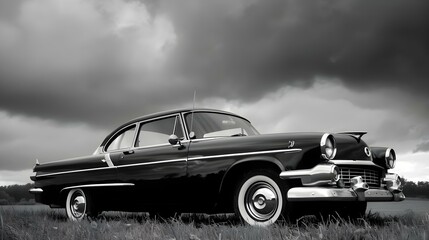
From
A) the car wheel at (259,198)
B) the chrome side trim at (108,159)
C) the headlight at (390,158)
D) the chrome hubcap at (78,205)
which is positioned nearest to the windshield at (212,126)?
the car wheel at (259,198)

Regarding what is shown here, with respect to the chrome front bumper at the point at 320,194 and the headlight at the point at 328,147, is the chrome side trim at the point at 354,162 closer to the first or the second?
the headlight at the point at 328,147

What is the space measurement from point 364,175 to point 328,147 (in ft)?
2.35

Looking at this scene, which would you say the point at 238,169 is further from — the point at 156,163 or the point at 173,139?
the point at 156,163

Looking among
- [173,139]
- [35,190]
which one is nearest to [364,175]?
[173,139]

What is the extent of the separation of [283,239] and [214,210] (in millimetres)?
1712

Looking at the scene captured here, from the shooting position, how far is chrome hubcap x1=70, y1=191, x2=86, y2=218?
6.82m

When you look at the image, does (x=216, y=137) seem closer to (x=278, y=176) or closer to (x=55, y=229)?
(x=278, y=176)

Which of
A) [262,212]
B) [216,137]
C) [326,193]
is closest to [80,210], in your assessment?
[216,137]

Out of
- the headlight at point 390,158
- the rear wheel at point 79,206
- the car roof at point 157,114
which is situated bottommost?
the rear wheel at point 79,206

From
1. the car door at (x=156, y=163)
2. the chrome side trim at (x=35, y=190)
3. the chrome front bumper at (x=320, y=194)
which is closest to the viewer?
the chrome front bumper at (x=320, y=194)

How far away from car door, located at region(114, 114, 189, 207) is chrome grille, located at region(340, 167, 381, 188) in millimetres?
1820

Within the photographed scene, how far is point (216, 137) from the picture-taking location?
548cm

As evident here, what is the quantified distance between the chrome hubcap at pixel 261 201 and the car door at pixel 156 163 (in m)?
1.02

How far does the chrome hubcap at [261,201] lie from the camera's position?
14.9ft
